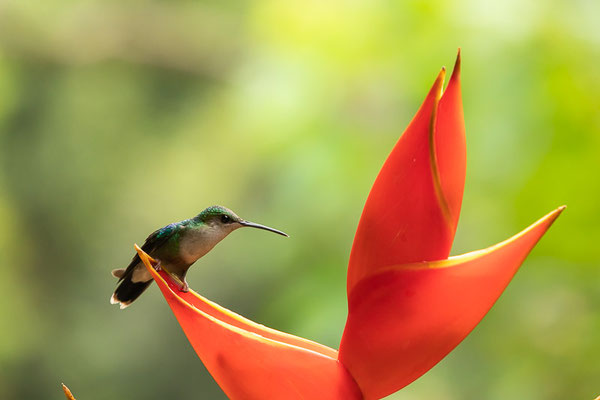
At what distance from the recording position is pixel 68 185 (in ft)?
13.1

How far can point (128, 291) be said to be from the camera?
86 centimetres

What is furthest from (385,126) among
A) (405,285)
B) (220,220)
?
(405,285)

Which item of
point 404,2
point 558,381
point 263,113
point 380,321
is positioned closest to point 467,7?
point 404,2

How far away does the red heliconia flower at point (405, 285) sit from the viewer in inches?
18.4

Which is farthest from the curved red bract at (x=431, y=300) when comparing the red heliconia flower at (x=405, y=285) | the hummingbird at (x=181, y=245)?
Answer: the hummingbird at (x=181, y=245)

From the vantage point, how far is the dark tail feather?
852 millimetres

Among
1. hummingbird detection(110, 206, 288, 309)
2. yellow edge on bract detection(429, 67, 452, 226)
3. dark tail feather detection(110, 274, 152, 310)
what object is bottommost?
dark tail feather detection(110, 274, 152, 310)

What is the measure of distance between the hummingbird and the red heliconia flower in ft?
0.99

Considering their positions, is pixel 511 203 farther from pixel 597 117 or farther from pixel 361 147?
pixel 361 147

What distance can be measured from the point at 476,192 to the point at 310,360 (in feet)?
4.05

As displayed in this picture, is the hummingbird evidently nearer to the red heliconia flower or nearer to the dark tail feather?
the dark tail feather

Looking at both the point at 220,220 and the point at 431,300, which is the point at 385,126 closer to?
the point at 220,220

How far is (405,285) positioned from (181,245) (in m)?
0.39

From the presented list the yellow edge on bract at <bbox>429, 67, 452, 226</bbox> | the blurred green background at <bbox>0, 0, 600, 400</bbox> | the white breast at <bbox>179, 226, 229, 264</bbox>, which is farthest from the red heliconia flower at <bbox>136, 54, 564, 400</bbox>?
the blurred green background at <bbox>0, 0, 600, 400</bbox>
